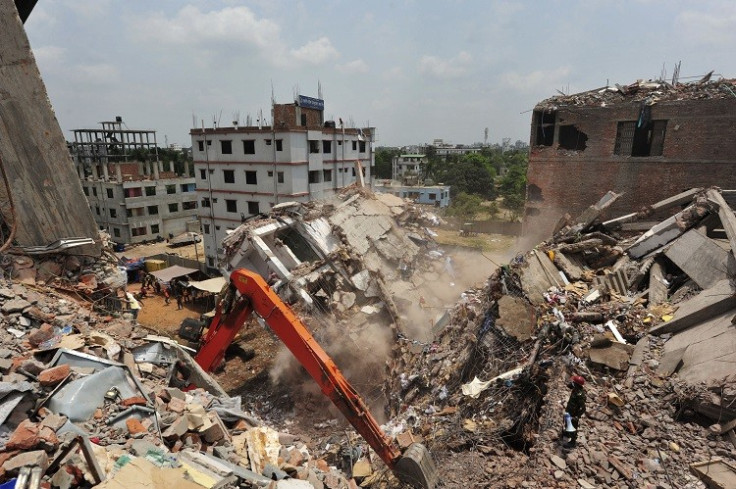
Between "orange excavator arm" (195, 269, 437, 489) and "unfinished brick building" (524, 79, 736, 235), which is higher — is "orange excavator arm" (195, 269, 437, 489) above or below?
below

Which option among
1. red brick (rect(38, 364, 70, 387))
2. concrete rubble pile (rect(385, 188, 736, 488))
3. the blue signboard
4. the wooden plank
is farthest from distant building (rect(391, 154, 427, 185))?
red brick (rect(38, 364, 70, 387))

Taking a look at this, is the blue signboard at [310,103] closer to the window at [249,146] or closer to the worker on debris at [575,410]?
the window at [249,146]

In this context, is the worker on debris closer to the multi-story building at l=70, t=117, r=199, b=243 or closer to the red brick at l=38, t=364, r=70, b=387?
the red brick at l=38, t=364, r=70, b=387

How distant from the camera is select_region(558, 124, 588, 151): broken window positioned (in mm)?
15812

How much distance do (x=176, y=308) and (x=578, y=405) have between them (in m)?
18.3

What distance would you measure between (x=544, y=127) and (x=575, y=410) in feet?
45.0

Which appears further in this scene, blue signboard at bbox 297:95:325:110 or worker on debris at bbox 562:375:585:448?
blue signboard at bbox 297:95:325:110

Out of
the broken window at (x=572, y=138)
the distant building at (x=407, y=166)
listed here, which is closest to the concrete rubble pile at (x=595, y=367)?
the broken window at (x=572, y=138)

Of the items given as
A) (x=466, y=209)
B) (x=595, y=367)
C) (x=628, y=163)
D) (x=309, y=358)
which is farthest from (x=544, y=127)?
(x=466, y=209)

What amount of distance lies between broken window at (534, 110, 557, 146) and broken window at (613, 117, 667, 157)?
228 centimetres

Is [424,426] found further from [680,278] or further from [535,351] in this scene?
[680,278]

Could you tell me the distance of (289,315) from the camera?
6.97 metres

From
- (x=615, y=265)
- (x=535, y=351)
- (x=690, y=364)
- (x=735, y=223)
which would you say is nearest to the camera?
(x=690, y=364)

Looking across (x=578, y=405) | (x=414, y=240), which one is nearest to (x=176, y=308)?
(x=414, y=240)
